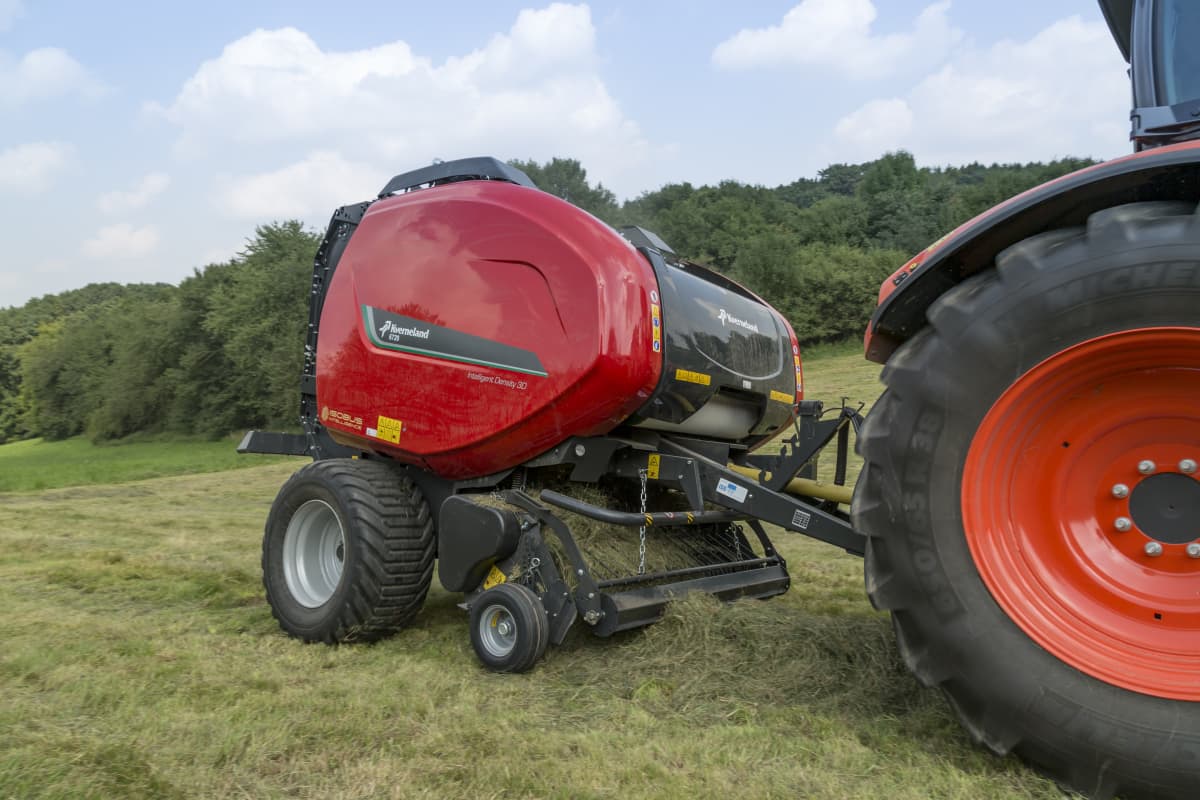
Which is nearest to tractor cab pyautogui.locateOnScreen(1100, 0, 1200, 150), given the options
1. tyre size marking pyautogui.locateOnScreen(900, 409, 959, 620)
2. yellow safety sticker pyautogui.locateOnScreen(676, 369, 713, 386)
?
tyre size marking pyautogui.locateOnScreen(900, 409, 959, 620)

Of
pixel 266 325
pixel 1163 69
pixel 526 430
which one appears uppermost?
pixel 266 325

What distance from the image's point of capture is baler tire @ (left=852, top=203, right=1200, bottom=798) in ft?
6.82

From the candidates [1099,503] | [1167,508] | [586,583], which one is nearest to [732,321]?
[586,583]

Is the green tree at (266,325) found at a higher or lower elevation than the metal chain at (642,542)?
higher

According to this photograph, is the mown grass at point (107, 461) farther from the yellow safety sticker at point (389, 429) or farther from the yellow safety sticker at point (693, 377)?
the yellow safety sticker at point (693, 377)

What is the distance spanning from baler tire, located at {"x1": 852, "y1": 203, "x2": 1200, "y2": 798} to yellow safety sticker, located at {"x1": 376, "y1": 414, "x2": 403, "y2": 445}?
2681 millimetres

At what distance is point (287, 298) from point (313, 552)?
1523 inches

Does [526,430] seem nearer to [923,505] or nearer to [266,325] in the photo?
[923,505]

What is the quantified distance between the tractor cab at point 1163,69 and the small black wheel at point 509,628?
2768 millimetres

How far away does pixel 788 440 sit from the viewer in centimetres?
434

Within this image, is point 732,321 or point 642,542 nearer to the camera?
point 642,542

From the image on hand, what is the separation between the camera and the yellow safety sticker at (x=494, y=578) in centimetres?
389

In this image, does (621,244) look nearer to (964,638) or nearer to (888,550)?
(888,550)

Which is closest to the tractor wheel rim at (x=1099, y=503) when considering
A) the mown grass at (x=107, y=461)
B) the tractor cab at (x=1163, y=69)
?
the tractor cab at (x=1163, y=69)
